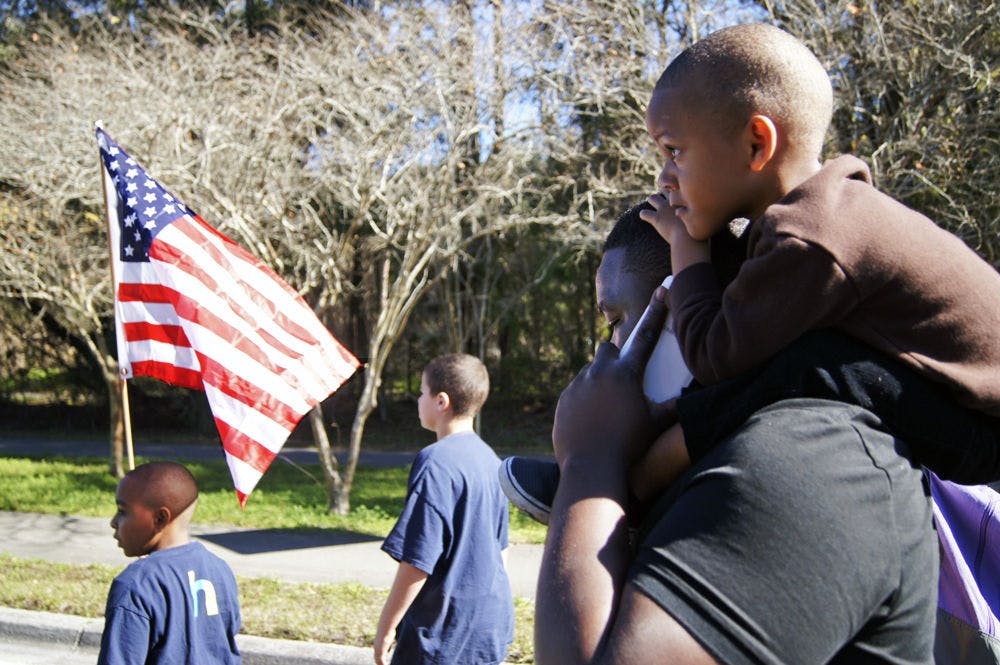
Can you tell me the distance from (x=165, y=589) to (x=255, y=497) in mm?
9136

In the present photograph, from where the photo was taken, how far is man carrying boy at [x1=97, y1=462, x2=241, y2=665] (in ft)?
11.5

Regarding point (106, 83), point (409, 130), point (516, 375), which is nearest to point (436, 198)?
point (409, 130)

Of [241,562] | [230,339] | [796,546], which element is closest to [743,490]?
[796,546]

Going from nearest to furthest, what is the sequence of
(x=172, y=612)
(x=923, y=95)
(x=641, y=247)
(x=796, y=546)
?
1. (x=796, y=546)
2. (x=641, y=247)
3. (x=172, y=612)
4. (x=923, y=95)

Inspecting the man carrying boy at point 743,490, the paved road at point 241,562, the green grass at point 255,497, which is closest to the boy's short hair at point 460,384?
the paved road at point 241,562

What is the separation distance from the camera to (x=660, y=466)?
1.24 m

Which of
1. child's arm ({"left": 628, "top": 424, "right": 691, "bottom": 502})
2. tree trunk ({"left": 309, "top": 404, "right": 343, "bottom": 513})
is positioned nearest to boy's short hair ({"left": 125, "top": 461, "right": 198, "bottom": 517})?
child's arm ({"left": 628, "top": 424, "right": 691, "bottom": 502})

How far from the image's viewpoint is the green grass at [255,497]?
10.8 m

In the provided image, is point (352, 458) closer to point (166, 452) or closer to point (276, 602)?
point (276, 602)

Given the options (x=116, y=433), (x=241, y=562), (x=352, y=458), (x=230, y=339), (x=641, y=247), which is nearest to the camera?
(x=641, y=247)

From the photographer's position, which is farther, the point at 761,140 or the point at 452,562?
the point at 452,562

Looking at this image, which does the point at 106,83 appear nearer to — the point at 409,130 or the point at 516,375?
the point at 409,130

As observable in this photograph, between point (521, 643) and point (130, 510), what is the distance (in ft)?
10.1

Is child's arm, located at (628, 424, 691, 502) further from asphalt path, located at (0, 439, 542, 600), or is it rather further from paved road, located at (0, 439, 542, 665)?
asphalt path, located at (0, 439, 542, 600)
